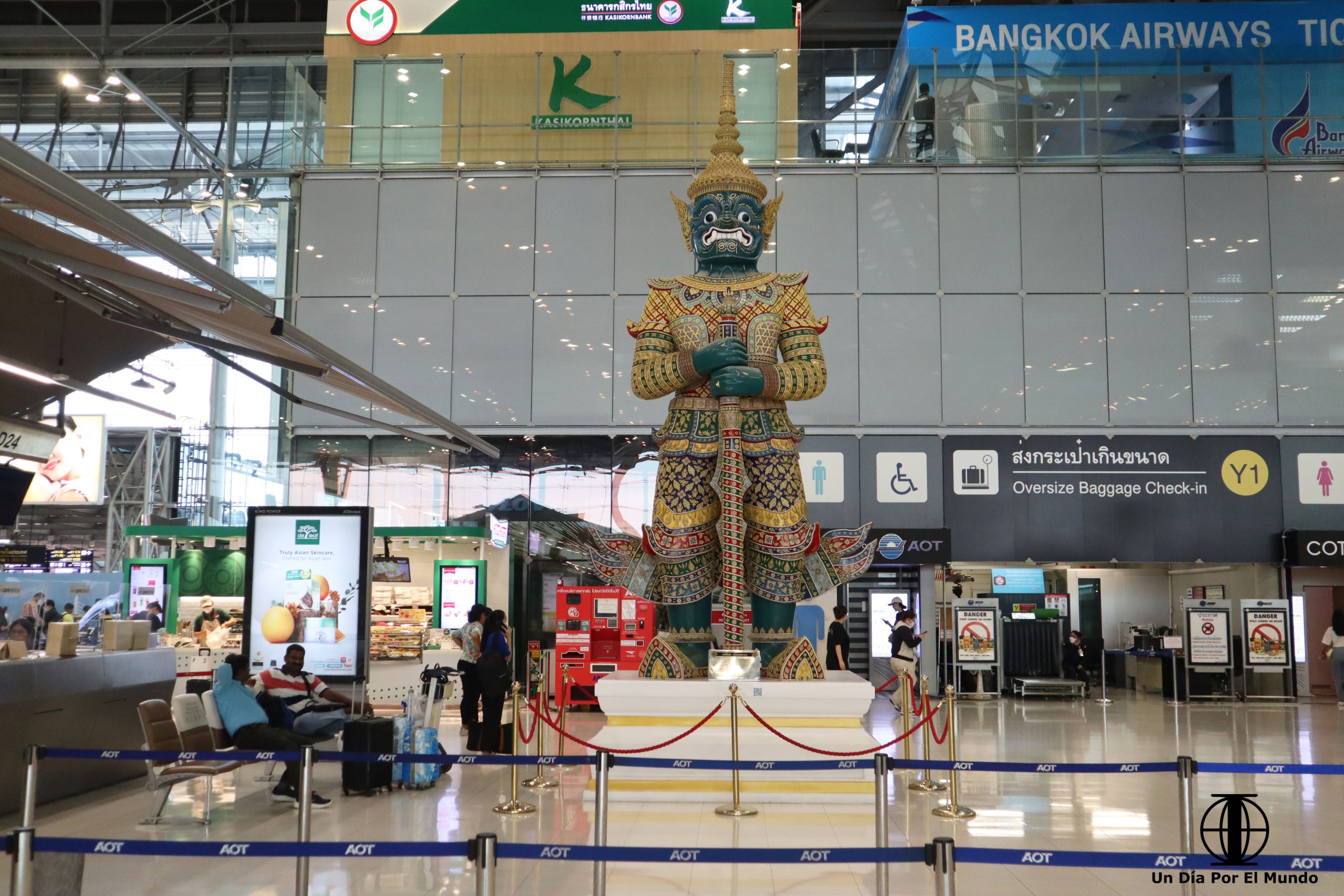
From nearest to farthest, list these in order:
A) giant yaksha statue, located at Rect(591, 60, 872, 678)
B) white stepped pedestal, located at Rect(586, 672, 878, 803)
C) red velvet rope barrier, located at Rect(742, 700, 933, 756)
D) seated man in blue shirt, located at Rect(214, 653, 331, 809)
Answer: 1. red velvet rope barrier, located at Rect(742, 700, 933, 756)
2. white stepped pedestal, located at Rect(586, 672, 878, 803)
3. seated man in blue shirt, located at Rect(214, 653, 331, 809)
4. giant yaksha statue, located at Rect(591, 60, 872, 678)

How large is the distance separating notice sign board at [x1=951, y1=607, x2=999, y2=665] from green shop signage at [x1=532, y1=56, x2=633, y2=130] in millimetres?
9914

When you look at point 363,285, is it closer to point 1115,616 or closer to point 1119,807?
point 1119,807

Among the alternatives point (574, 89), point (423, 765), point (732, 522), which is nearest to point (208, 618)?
point (423, 765)

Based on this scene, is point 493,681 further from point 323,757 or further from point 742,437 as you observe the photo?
point 323,757

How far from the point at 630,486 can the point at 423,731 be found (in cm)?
884

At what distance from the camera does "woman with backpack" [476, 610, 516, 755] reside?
10.3 m

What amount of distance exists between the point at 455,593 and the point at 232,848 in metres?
14.5

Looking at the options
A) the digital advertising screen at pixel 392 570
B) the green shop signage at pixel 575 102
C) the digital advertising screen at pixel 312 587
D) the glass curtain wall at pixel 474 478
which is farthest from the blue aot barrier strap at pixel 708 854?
the green shop signage at pixel 575 102

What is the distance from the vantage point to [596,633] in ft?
50.8

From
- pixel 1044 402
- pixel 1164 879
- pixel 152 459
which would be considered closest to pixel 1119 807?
pixel 1164 879

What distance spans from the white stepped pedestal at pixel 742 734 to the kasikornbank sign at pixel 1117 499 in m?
10.1

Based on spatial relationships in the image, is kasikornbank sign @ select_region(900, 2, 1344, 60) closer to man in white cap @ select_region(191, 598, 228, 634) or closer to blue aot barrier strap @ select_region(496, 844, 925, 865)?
man in white cap @ select_region(191, 598, 228, 634)

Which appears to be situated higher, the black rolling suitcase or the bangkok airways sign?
the bangkok airways sign

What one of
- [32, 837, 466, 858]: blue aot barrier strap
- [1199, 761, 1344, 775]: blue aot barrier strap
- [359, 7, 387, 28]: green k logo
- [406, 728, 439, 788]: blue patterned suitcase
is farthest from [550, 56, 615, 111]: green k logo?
[32, 837, 466, 858]: blue aot barrier strap
